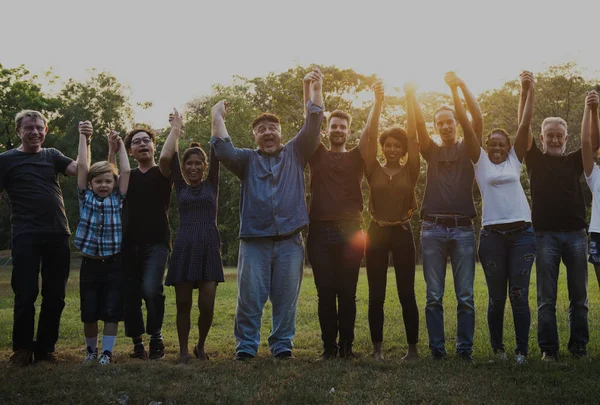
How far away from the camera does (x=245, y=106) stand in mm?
38344

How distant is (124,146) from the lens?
734 cm

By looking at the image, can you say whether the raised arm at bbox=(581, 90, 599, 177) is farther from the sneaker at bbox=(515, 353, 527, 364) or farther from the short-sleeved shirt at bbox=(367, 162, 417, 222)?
the sneaker at bbox=(515, 353, 527, 364)

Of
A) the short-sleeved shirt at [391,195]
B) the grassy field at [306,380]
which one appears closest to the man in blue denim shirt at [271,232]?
the grassy field at [306,380]

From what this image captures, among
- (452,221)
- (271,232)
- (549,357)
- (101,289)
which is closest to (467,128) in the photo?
(452,221)

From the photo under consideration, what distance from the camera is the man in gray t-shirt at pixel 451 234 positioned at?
653cm

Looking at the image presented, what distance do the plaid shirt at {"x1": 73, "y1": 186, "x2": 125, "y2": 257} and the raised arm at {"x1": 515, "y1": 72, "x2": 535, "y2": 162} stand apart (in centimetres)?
433

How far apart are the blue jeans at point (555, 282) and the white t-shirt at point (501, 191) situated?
541mm

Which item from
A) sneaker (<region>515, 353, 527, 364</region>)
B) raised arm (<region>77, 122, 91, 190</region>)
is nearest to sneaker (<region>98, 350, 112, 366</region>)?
raised arm (<region>77, 122, 91, 190</region>)

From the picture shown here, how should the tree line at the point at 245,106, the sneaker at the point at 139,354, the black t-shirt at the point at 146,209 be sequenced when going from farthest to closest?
1. the tree line at the point at 245,106
2. the sneaker at the point at 139,354
3. the black t-shirt at the point at 146,209

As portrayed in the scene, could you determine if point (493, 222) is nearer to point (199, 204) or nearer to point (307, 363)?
point (307, 363)

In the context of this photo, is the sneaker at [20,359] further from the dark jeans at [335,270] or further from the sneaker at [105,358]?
the dark jeans at [335,270]

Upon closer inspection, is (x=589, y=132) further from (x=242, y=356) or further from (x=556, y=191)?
(x=242, y=356)

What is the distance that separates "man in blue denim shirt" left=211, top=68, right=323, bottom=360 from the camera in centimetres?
670

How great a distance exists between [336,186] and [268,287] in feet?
4.23
